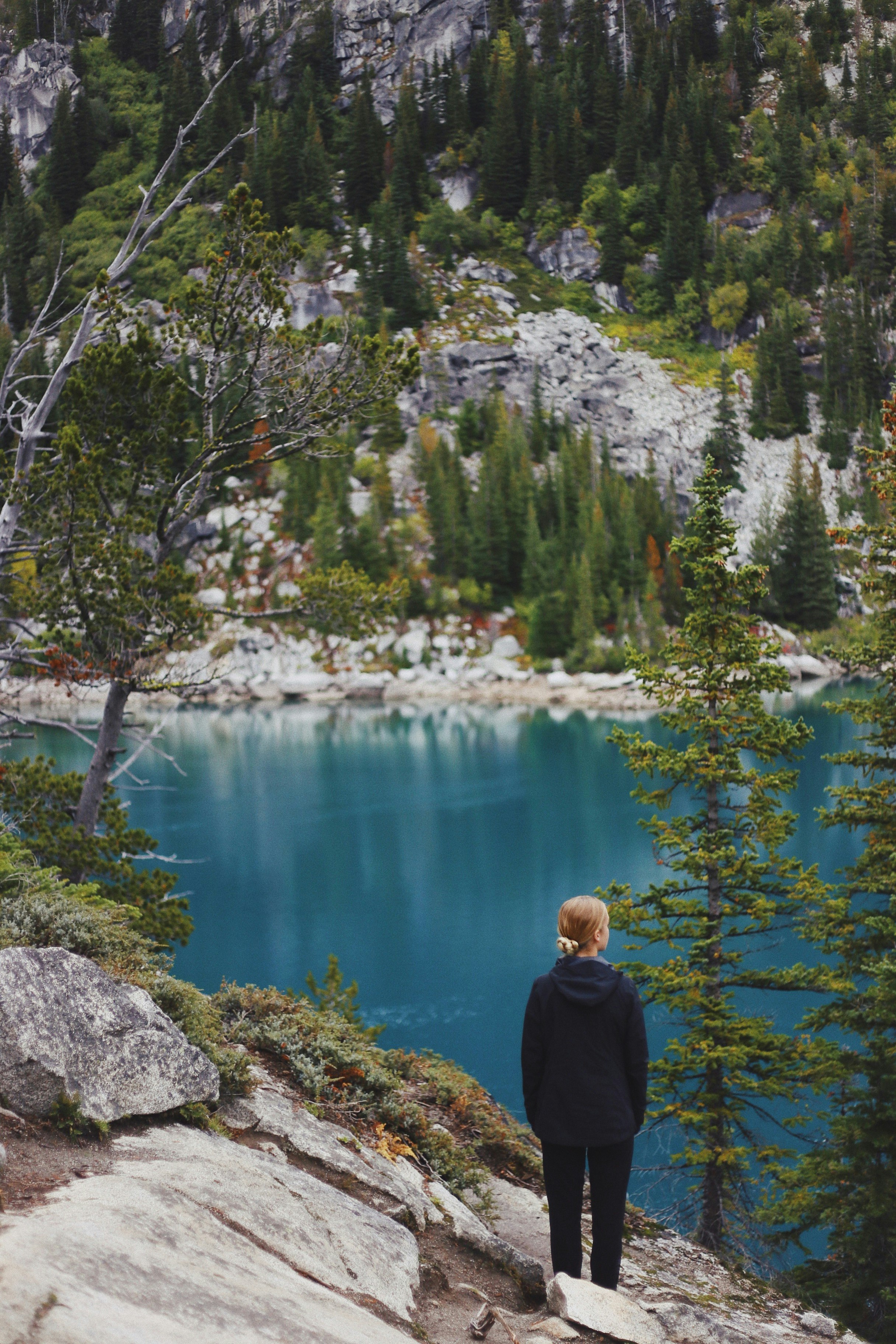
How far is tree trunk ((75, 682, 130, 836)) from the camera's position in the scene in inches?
425

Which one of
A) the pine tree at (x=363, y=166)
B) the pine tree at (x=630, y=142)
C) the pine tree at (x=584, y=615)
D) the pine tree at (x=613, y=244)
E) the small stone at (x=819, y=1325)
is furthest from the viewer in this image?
the pine tree at (x=630, y=142)

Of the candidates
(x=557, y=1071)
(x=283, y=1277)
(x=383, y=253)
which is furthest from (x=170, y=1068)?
(x=383, y=253)

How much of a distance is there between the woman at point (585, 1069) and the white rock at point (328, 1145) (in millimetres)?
1277

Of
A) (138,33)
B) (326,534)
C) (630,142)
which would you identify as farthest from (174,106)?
(326,534)

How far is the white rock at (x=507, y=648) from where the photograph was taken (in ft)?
261

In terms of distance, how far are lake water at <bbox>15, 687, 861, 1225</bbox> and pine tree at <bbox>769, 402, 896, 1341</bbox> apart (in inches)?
77.8

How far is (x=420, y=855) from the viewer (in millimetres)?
33812

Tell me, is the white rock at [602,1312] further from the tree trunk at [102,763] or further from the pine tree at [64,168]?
the pine tree at [64,168]

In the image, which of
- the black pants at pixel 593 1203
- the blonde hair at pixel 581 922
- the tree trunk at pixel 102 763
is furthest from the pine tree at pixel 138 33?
the black pants at pixel 593 1203

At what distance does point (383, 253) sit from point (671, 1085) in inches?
4562

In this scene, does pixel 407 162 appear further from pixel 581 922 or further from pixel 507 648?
pixel 581 922

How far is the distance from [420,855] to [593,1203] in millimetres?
29721

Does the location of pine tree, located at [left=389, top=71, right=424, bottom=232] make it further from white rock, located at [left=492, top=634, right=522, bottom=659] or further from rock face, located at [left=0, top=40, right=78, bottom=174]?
white rock, located at [left=492, top=634, right=522, bottom=659]

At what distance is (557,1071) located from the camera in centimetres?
433
